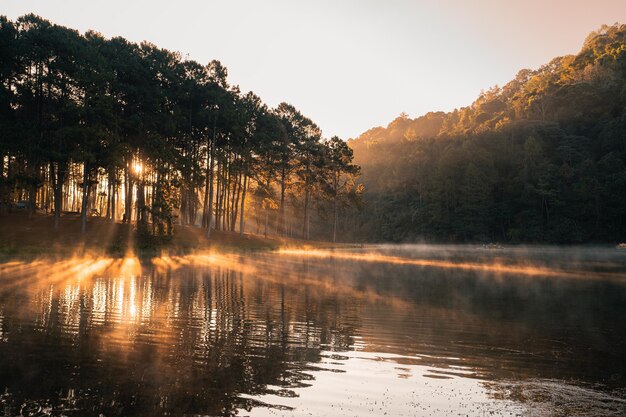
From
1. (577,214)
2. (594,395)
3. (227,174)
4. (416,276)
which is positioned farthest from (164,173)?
(577,214)

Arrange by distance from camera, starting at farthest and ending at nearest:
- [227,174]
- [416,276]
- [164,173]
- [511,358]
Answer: [227,174] → [164,173] → [416,276] → [511,358]

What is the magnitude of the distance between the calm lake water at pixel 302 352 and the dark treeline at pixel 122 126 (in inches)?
1301

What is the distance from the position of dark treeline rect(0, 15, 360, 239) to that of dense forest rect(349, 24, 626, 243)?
4448 centimetres

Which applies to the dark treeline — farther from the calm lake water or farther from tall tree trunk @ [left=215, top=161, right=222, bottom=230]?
the calm lake water

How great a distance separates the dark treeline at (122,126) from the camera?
55906 mm

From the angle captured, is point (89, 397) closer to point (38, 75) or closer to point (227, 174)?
point (38, 75)

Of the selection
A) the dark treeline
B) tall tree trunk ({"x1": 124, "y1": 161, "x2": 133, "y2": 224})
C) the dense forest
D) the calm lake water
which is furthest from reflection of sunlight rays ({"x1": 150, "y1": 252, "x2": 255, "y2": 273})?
the dense forest

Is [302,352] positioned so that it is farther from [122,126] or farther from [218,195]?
[218,195]

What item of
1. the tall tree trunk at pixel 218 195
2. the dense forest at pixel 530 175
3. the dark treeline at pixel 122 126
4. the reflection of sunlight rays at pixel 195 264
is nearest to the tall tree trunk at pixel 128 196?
the dark treeline at pixel 122 126

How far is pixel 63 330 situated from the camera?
1498cm

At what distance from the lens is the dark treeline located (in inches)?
2201

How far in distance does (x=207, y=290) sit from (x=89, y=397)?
56.7ft

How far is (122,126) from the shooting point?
63719mm

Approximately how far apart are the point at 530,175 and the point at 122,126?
119 meters
